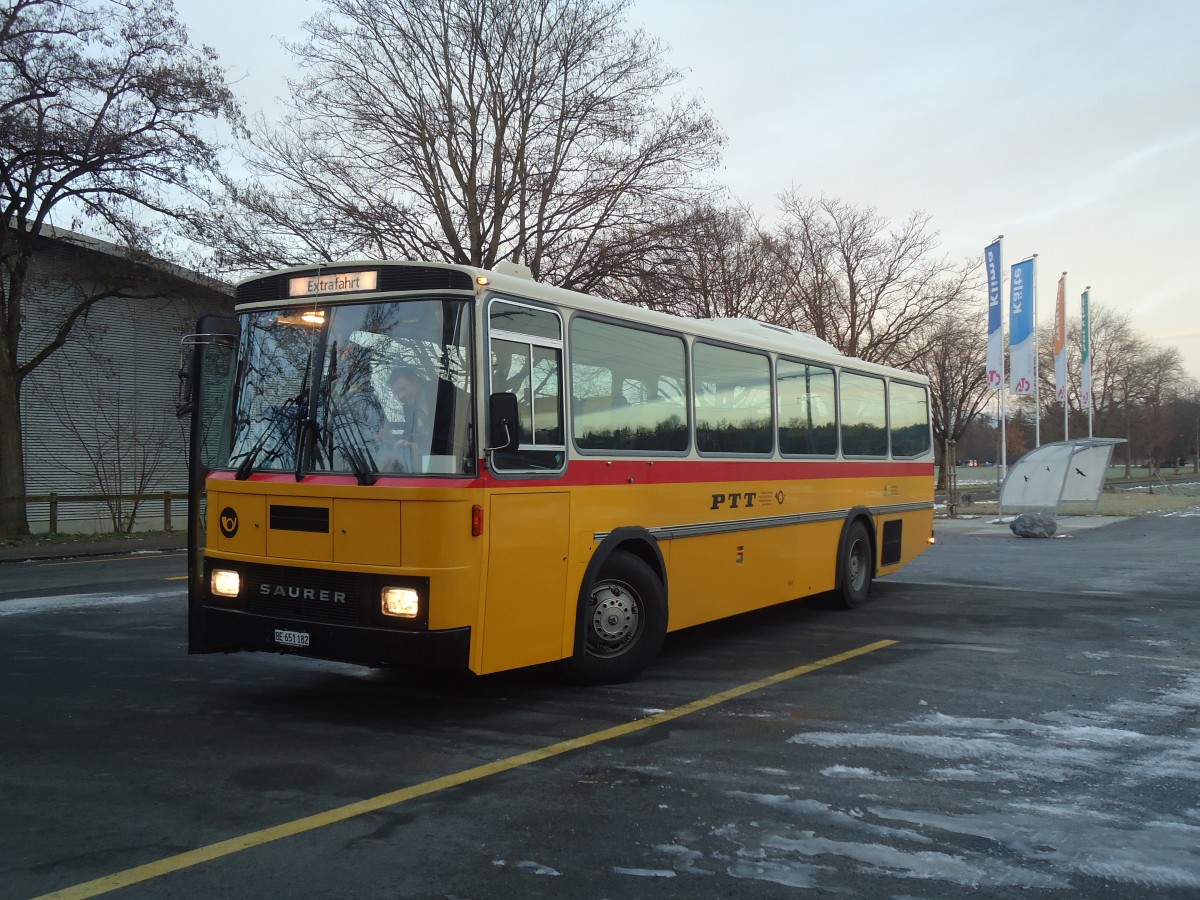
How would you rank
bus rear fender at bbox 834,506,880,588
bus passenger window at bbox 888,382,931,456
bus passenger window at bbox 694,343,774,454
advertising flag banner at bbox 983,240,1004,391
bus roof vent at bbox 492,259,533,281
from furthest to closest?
advertising flag banner at bbox 983,240,1004,391 → bus passenger window at bbox 888,382,931,456 → bus rear fender at bbox 834,506,880,588 → bus passenger window at bbox 694,343,774,454 → bus roof vent at bbox 492,259,533,281

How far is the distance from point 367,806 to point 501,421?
2351mm

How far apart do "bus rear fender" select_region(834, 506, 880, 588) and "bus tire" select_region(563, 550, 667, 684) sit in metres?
4.24

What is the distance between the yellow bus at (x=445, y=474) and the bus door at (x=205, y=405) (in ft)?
0.05

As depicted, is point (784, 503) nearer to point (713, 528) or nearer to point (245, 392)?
point (713, 528)

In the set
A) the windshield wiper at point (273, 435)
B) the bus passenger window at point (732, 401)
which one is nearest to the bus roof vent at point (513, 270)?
the windshield wiper at point (273, 435)

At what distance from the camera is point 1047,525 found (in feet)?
78.8

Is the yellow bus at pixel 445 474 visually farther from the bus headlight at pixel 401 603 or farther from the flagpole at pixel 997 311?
the flagpole at pixel 997 311

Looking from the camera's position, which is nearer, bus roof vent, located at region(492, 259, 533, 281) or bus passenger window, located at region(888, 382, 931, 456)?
bus roof vent, located at region(492, 259, 533, 281)

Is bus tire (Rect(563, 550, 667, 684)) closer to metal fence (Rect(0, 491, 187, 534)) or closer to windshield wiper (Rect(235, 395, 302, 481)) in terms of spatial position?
windshield wiper (Rect(235, 395, 302, 481))

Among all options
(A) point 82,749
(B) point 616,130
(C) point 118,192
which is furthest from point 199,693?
(B) point 616,130

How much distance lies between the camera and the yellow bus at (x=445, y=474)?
6.14 meters

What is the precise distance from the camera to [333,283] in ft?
21.9

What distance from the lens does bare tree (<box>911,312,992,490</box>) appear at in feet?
168

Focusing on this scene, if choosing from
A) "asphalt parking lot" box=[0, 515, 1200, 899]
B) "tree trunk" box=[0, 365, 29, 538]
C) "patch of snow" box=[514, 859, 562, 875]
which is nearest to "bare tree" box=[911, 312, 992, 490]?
"tree trunk" box=[0, 365, 29, 538]
